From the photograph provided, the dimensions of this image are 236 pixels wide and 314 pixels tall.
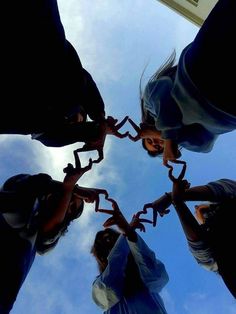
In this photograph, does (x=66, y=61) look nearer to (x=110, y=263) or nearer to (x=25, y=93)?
(x=25, y=93)

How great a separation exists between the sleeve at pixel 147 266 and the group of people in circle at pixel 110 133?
10 millimetres

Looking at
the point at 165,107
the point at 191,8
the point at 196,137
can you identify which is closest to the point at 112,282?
the point at 196,137

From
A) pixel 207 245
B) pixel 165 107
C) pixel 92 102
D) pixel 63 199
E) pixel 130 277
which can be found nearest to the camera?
pixel 165 107

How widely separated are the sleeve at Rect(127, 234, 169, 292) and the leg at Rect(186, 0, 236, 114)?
1.75 metres

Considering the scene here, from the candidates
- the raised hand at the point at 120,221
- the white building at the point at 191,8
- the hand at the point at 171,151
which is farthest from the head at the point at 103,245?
the white building at the point at 191,8

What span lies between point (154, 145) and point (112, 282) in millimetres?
1407

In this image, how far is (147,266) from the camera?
2.80m

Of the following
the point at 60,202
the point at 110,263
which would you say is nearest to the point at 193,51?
the point at 60,202

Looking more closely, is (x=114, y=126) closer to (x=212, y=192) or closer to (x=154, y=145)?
(x=154, y=145)

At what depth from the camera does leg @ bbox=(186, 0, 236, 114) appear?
131 cm

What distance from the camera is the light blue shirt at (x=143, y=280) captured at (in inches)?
110

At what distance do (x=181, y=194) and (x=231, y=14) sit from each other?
54.3 inches

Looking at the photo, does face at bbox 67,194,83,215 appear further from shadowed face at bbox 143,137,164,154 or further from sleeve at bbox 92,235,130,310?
shadowed face at bbox 143,137,164,154

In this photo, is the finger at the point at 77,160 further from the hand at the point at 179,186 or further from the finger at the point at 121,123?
the hand at the point at 179,186
